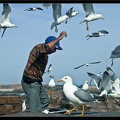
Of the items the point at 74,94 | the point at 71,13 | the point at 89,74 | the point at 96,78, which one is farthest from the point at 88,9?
the point at 89,74

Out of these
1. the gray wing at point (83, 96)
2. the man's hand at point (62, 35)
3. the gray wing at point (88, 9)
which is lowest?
the gray wing at point (83, 96)

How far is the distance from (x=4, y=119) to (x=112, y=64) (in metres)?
2.56

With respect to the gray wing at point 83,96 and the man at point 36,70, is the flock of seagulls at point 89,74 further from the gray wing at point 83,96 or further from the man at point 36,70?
the man at point 36,70

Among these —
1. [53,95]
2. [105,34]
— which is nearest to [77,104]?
[105,34]

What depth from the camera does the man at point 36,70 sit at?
449cm

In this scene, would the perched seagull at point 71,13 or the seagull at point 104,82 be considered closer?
the perched seagull at point 71,13

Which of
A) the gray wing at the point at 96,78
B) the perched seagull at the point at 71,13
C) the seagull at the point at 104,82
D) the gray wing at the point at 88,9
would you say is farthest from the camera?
the gray wing at the point at 96,78

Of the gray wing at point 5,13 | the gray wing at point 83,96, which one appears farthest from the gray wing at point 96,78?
the gray wing at point 83,96

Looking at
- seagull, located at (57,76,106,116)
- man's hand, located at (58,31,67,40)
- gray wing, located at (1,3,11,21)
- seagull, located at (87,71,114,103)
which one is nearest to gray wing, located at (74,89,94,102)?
seagull, located at (57,76,106,116)

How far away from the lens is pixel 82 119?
141 inches

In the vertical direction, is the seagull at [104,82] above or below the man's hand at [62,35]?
below

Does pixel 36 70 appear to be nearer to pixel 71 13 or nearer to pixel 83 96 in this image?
pixel 83 96

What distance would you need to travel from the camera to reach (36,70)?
4570 millimetres

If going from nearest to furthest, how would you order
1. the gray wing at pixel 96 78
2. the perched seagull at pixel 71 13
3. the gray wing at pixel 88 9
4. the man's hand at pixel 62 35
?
the man's hand at pixel 62 35
the gray wing at pixel 88 9
the perched seagull at pixel 71 13
the gray wing at pixel 96 78
